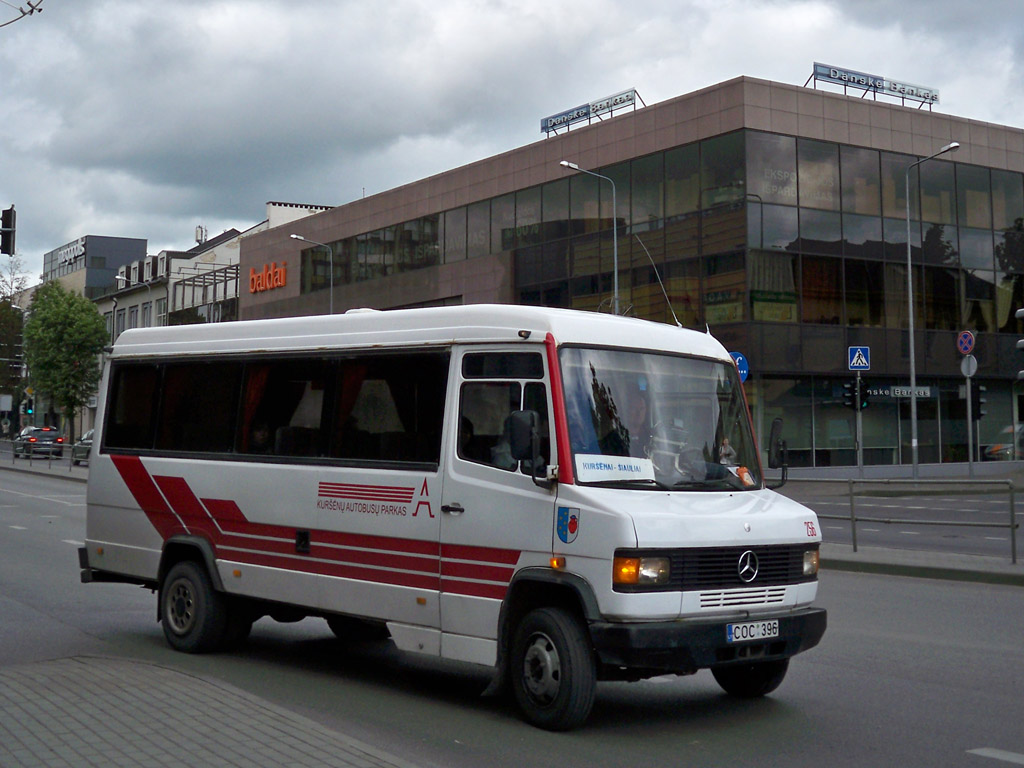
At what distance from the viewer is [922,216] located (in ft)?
133

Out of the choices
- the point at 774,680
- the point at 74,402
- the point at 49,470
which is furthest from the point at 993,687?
the point at 74,402

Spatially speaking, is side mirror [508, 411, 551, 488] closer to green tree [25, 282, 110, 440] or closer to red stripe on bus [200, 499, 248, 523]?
red stripe on bus [200, 499, 248, 523]

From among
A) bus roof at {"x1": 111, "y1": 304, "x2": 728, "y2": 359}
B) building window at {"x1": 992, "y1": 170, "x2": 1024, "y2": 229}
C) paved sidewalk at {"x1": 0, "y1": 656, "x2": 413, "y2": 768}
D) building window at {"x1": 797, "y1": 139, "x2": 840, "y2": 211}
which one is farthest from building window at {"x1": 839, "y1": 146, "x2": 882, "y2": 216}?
paved sidewalk at {"x1": 0, "y1": 656, "x2": 413, "y2": 768}

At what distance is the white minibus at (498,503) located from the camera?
6500mm

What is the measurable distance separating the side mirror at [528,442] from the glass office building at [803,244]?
3063 cm

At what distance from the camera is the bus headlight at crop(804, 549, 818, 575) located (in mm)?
7176

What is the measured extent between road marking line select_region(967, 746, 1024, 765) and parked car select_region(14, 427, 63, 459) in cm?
4518

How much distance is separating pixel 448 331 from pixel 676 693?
9.33 feet

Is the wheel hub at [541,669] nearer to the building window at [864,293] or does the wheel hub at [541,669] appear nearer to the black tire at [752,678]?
the black tire at [752,678]

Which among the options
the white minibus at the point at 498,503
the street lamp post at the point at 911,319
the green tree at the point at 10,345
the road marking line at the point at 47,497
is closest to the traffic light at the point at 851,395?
the street lamp post at the point at 911,319

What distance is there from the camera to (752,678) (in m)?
7.55

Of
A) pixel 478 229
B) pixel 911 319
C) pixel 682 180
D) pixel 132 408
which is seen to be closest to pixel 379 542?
pixel 132 408

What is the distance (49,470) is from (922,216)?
33.3 metres

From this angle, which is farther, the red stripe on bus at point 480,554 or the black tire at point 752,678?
the black tire at point 752,678
